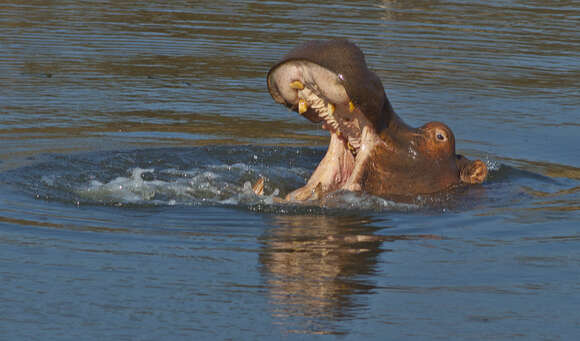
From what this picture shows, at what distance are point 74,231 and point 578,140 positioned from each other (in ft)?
15.8

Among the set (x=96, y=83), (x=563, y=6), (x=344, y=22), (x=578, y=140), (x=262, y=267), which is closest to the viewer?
(x=262, y=267)

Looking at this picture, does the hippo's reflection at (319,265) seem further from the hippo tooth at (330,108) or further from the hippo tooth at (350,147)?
the hippo tooth at (330,108)

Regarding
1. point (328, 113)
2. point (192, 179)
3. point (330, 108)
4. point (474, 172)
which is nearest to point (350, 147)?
point (328, 113)

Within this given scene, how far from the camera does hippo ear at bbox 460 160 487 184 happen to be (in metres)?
7.01

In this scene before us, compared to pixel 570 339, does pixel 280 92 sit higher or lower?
higher

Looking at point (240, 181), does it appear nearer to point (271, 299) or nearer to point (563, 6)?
point (271, 299)

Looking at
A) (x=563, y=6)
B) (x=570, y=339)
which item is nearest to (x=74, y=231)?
(x=570, y=339)

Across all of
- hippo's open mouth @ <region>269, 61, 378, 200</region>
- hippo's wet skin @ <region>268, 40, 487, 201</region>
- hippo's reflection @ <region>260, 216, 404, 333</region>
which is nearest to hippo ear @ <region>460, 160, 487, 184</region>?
hippo's wet skin @ <region>268, 40, 487, 201</region>

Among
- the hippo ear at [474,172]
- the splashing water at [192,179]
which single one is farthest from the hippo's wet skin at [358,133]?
the splashing water at [192,179]

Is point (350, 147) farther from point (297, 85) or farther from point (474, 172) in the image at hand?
point (474, 172)

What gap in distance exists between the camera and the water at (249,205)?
4.48m

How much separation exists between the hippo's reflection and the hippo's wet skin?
0.35 meters

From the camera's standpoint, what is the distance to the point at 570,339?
4.32 m

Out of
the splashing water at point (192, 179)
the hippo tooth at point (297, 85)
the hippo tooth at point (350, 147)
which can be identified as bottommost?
the splashing water at point (192, 179)
